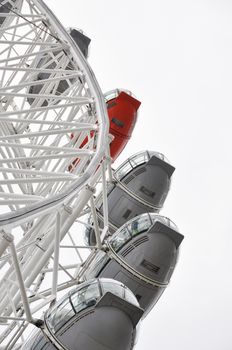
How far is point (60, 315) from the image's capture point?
48.6 ft

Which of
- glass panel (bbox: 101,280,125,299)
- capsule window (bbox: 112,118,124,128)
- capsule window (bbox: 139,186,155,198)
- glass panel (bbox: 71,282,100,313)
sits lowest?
glass panel (bbox: 71,282,100,313)

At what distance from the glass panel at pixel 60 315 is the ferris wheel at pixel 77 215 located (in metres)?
0.02

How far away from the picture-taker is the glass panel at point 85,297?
48.7 feet

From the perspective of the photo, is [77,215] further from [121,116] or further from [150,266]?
[121,116]

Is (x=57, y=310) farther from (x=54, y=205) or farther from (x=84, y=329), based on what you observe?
(x=54, y=205)

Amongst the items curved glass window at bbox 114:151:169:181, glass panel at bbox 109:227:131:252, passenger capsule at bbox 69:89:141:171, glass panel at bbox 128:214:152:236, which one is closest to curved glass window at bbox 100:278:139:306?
glass panel at bbox 128:214:152:236

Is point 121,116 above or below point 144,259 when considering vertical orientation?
above

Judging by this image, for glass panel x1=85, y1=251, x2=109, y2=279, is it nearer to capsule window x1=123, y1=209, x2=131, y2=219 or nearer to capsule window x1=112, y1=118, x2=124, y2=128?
capsule window x1=123, y1=209, x2=131, y2=219

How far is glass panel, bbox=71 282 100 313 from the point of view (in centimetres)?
1484

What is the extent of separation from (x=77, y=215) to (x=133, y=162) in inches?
360

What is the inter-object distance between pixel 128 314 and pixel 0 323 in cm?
325

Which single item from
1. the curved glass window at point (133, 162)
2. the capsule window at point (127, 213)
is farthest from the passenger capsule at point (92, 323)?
the curved glass window at point (133, 162)

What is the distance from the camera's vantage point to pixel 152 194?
23.8m

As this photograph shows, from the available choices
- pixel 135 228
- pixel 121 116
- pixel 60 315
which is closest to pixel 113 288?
pixel 60 315
